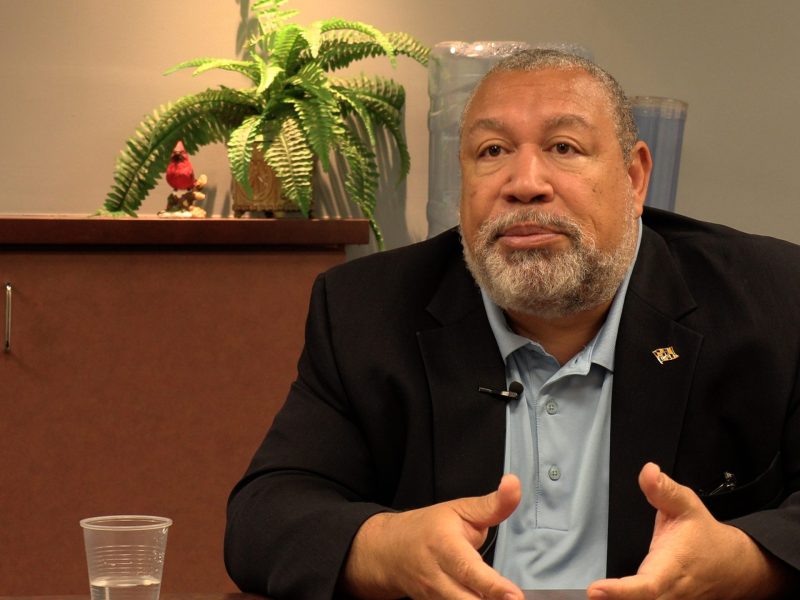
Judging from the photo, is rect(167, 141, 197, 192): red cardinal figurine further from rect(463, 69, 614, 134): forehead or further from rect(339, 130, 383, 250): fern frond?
rect(463, 69, 614, 134): forehead

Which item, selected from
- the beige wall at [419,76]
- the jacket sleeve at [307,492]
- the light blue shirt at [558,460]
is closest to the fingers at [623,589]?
the jacket sleeve at [307,492]

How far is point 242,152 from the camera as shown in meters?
3.11

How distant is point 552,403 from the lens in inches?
71.9

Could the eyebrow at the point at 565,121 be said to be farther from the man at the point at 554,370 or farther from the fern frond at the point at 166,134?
the fern frond at the point at 166,134

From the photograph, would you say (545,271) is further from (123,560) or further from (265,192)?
(265,192)

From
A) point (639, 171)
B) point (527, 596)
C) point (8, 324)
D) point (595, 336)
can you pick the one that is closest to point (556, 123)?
point (639, 171)

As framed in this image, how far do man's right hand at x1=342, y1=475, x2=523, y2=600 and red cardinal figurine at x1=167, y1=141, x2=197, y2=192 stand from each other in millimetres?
2068

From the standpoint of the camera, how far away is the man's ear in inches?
77.7

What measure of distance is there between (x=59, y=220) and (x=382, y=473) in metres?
1.55

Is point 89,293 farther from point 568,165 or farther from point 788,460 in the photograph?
point 788,460

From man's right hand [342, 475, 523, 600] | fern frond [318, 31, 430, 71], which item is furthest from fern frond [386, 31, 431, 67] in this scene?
man's right hand [342, 475, 523, 600]

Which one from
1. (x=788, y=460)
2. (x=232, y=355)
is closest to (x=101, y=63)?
(x=232, y=355)

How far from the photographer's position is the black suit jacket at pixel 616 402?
1.73 meters

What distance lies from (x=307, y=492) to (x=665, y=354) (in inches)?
24.8
